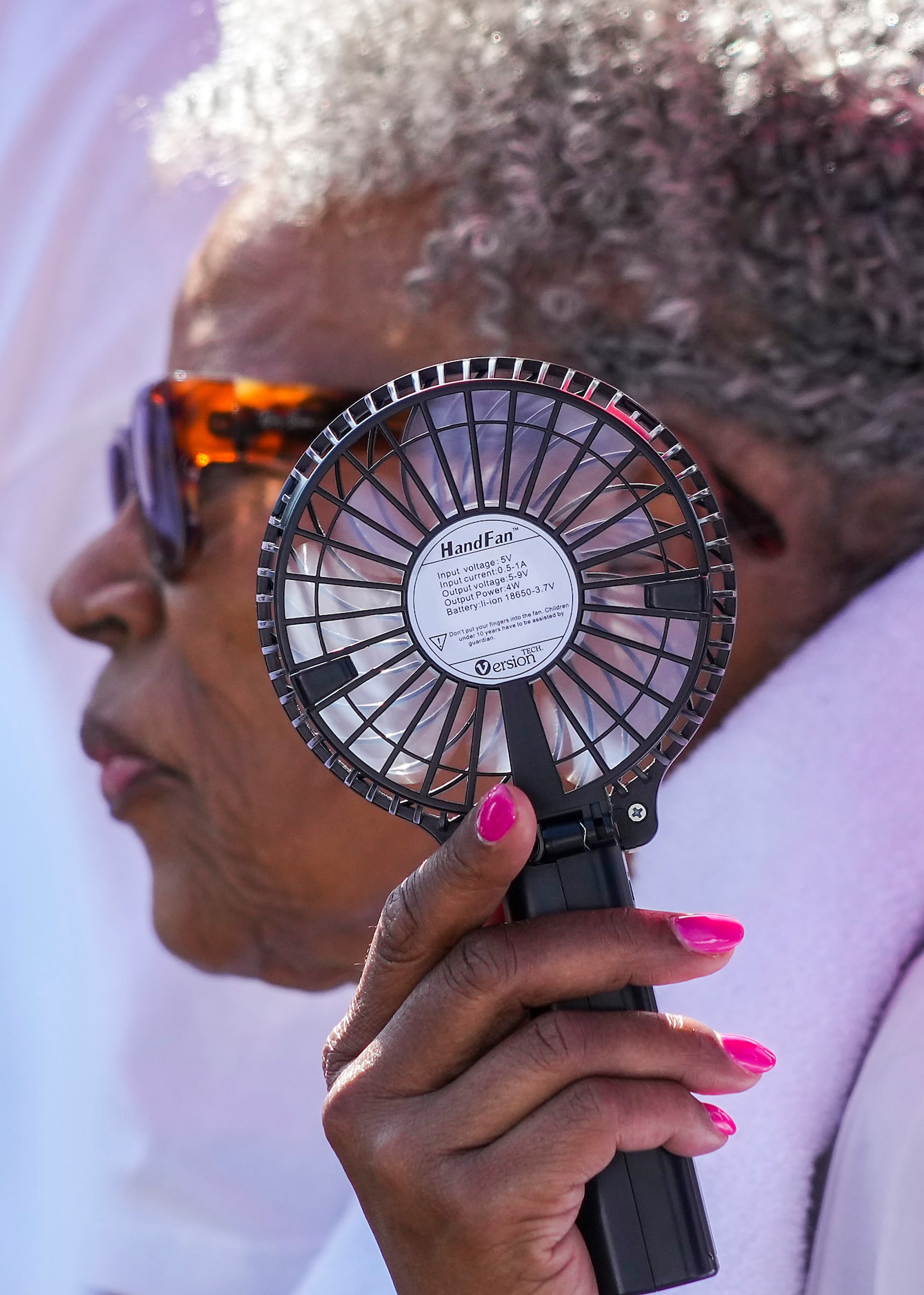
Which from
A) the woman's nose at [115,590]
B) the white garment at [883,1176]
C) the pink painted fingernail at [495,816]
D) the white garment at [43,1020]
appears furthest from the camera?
the white garment at [43,1020]

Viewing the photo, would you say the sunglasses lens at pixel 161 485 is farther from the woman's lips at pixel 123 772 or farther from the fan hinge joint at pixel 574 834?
the fan hinge joint at pixel 574 834

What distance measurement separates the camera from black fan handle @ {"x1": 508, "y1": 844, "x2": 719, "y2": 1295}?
→ 46 centimetres

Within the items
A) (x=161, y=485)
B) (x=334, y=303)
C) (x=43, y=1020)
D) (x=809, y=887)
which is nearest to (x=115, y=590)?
(x=161, y=485)

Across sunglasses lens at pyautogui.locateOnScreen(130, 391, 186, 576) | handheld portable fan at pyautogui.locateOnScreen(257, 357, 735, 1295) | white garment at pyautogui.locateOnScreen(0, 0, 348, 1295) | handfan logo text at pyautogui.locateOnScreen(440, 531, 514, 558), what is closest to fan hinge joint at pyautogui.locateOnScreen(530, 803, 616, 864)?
handheld portable fan at pyautogui.locateOnScreen(257, 357, 735, 1295)

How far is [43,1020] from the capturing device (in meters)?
1.11

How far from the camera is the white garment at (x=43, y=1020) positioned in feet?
3.43

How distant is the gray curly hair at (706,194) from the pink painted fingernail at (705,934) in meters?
0.37

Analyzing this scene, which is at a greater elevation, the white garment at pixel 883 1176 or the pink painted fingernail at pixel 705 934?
the pink painted fingernail at pixel 705 934

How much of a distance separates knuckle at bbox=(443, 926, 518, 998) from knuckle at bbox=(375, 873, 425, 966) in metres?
0.02

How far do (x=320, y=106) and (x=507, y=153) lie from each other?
17 cm

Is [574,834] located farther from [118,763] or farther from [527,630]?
[118,763]

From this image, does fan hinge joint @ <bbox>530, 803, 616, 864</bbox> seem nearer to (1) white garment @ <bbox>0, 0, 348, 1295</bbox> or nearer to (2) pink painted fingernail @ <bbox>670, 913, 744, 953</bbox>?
(2) pink painted fingernail @ <bbox>670, 913, 744, 953</bbox>

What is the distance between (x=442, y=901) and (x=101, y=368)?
1022 mm

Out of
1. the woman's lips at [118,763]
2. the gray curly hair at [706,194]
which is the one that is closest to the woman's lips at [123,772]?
the woman's lips at [118,763]
